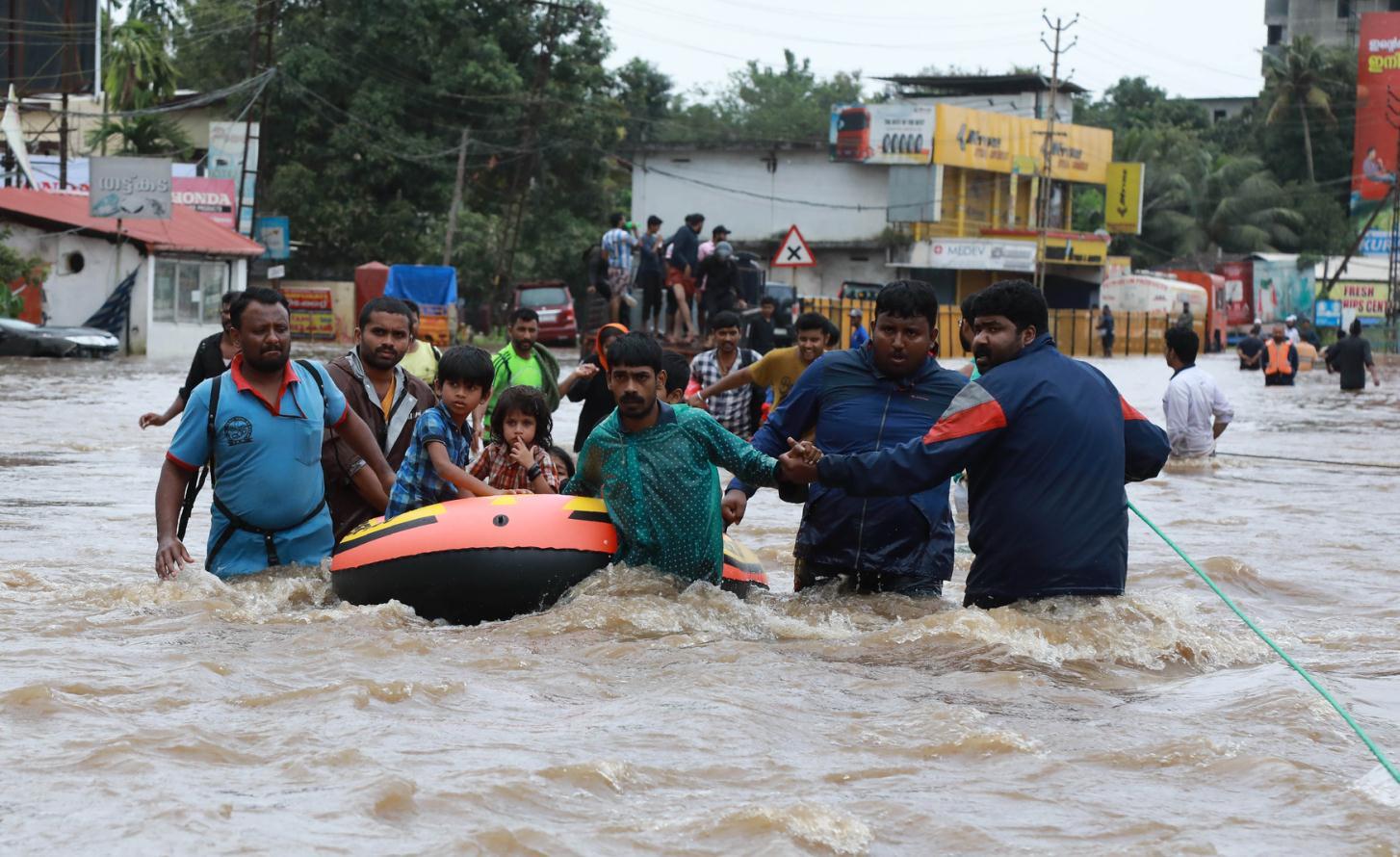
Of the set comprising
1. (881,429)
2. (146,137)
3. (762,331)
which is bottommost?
(881,429)

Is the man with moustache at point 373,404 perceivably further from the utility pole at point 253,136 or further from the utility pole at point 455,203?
the utility pole at point 455,203

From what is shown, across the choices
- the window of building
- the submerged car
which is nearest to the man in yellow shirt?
the submerged car

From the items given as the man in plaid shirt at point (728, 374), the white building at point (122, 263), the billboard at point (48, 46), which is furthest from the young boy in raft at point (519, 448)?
the billboard at point (48, 46)

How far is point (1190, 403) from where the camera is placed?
15555 millimetres

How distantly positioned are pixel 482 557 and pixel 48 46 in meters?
42.7

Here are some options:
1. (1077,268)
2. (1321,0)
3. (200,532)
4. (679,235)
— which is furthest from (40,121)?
(1321,0)

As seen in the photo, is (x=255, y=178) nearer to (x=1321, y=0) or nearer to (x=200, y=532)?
(x=200, y=532)

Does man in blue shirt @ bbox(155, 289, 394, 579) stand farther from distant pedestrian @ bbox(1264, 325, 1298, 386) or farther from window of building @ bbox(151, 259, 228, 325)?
window of building @ bbox(151, 259, 228, 325)

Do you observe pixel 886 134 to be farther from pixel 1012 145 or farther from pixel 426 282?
pixel 426 282

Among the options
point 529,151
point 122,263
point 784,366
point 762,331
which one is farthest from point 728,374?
point 529,151

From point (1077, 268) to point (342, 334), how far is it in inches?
1129

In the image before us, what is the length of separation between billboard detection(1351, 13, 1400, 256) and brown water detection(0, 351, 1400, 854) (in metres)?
69.5

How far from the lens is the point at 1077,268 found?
62.5 m

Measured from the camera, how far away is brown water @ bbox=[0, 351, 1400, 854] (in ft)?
14.3
